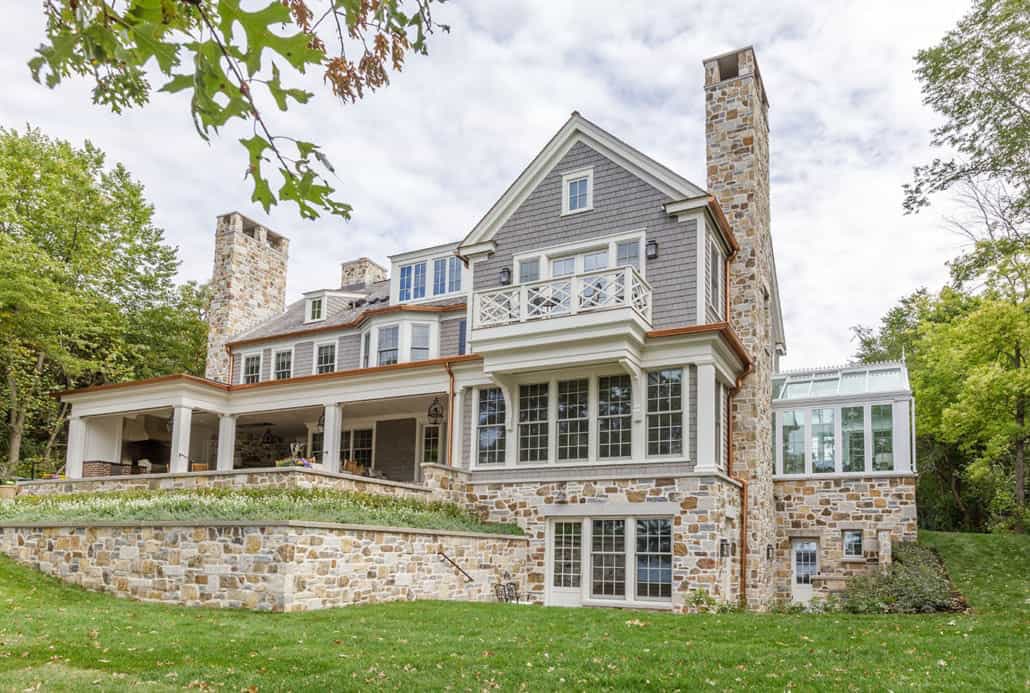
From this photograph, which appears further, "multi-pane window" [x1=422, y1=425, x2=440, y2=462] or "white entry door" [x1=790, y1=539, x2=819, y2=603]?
"multi-pane window" [x1=422, y1=425, x2=440, y2=462]

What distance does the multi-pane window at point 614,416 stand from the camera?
629 inches

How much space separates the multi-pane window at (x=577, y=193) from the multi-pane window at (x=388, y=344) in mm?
5892

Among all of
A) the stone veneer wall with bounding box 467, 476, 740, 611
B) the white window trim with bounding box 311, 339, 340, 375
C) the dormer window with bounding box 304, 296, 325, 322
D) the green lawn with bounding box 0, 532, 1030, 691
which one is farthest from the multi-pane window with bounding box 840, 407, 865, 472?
the dormer window with bounding box 304, 296, 325, 322

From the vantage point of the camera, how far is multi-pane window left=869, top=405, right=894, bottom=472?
1858cm

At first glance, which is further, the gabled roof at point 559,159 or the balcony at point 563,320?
the gabled roof at point 559,159

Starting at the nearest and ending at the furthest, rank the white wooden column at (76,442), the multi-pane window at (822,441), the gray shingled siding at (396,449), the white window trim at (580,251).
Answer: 1. the white window trim at (580,251)
2. the multi-pane window at (822,441)
3. the gray shingled siding at (396,449)
4. the white wooden column at (76,442)

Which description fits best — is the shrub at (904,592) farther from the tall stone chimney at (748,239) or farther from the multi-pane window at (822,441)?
the multi-pane window at (822,441)

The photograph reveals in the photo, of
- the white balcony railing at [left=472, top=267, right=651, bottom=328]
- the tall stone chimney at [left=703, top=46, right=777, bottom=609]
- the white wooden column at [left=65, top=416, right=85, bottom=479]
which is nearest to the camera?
the white balcony railing at [left=472, top=267, right=651, bottom=328]

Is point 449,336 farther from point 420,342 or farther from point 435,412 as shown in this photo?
point 435,412

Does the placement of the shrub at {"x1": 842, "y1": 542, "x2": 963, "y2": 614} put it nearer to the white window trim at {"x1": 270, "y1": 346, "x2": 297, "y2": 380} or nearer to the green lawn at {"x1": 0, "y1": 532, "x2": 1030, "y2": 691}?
the green lawn at {"x1": 0, "y1": 532, "x2": 1030, "y2": 691}

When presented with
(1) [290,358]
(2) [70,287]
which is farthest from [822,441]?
(2) [70,287]

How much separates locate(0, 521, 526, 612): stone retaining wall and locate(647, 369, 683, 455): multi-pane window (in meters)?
3.97

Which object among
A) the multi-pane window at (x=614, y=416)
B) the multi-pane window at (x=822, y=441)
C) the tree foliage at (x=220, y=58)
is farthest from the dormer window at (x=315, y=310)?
the tree foliage at (x=220, y=58)

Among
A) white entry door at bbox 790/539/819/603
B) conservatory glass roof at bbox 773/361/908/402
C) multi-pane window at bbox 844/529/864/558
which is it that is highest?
conservatory glass roof at bbox 773/361/908/402
